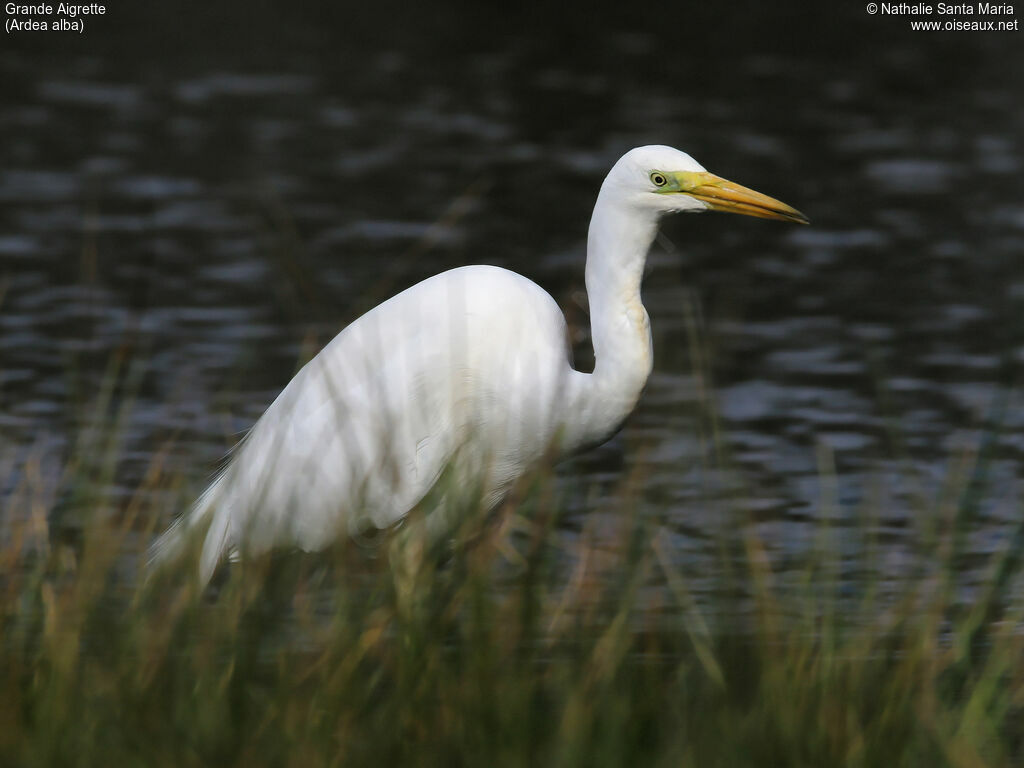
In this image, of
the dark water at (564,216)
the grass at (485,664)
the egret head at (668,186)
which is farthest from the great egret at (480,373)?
the grass at (485,664)

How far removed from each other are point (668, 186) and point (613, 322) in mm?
393

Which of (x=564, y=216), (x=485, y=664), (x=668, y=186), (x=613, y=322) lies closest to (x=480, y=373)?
(x=613, y=322)

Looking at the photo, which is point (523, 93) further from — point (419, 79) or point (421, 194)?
point (421, 194)

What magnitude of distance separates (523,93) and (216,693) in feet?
35.3

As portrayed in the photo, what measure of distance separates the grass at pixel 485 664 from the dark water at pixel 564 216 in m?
0.22

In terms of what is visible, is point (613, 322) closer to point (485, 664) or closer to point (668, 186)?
point (668, 186)

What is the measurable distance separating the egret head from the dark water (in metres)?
0.32

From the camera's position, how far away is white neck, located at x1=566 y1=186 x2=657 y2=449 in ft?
14.5

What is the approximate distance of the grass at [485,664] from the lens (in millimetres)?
2898

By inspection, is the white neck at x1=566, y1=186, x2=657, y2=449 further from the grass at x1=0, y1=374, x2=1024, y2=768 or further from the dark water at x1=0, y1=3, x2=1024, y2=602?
the grass at x1=0, y1=374, x2=1024, y2=768

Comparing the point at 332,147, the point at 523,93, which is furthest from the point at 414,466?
the point at 523,93

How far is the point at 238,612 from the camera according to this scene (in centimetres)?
319

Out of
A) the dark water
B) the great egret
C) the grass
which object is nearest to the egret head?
the great egret

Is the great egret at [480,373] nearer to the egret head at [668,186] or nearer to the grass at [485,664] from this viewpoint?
the egret head at [668,186]
